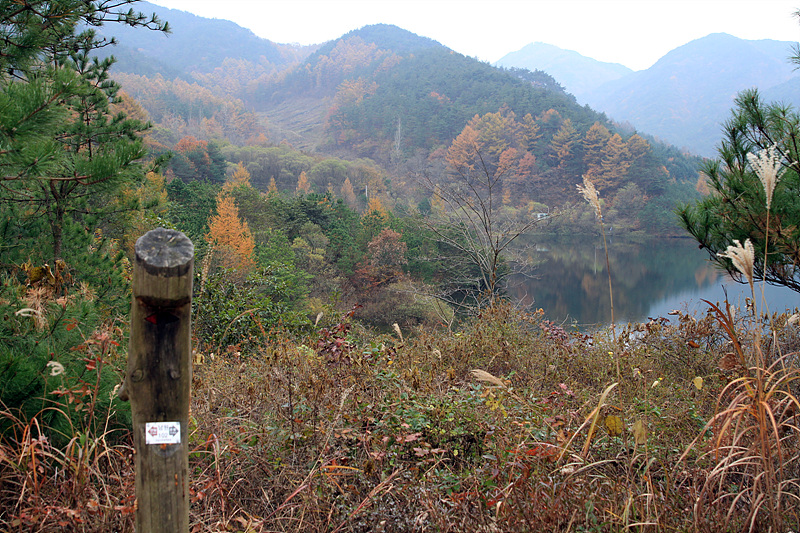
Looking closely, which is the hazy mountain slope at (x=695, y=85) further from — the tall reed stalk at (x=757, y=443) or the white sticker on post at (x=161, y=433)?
the white sticker on post at (x=161, y=433)

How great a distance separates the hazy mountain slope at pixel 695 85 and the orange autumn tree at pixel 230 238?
91971mm

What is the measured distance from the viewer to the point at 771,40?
129 meters

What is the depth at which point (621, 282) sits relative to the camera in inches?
954

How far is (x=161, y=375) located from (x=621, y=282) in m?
26.2

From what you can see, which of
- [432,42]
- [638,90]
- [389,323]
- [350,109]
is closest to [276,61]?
[432,42]

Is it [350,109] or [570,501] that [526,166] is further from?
[570,501]

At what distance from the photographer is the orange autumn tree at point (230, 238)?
16688 mm

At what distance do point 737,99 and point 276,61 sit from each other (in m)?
147

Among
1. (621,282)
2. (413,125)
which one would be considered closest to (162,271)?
(621,282)

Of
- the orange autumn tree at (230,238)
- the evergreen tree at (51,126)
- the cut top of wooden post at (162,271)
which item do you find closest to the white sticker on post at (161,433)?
the cut top of wooden post at (162,271)

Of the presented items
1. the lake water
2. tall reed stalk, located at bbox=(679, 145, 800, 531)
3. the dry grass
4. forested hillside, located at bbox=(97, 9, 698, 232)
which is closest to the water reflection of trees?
the lake water

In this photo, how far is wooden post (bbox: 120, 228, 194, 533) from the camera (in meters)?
1.08

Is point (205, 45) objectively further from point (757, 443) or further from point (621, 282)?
point (757, 443)

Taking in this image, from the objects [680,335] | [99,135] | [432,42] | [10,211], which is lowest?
[680,335]
